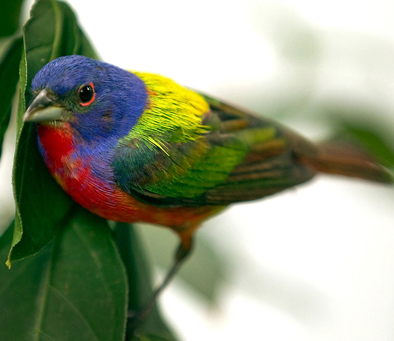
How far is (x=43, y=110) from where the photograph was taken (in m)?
1.14

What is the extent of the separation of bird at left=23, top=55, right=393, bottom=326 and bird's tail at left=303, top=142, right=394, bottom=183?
0.33m

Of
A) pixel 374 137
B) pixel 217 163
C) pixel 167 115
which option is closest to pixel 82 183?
pixel 167 115

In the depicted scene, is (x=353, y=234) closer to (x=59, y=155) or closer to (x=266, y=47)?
(x=266, y=47)

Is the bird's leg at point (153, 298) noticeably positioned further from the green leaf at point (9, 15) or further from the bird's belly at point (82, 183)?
the green leaf at point (9, 15)

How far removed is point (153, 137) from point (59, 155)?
255mm

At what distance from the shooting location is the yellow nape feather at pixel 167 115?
1352mm

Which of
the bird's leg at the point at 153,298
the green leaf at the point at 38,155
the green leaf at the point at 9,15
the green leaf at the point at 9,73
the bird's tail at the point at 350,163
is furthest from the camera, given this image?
the bird's tail at the point at 350,163

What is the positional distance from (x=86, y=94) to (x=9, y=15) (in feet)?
1.05

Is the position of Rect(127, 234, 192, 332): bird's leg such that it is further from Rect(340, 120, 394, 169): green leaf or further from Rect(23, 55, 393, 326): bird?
Rect(340, 120, 394, 169): green leaf

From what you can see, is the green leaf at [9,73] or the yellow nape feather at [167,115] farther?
the yellow nape feather at [167,115]

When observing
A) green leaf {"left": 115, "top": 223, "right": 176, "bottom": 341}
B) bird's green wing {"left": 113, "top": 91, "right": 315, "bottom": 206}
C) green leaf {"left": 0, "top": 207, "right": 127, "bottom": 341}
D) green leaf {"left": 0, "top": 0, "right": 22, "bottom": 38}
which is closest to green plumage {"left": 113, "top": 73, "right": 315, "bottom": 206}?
bird's green wing {"left": 113, "top": 91, "right": 315, "bottom": 206}

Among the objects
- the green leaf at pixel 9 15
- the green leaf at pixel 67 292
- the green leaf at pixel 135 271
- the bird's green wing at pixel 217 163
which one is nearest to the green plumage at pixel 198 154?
the bird's green wing at pixel 217 163

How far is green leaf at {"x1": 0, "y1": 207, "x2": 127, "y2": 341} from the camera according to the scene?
1.09 meters

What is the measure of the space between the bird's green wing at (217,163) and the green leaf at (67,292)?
0.24 metres
